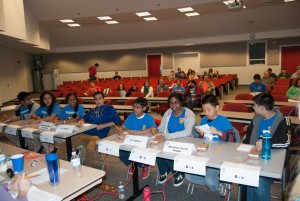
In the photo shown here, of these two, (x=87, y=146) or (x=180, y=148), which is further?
(x=87, y=146)

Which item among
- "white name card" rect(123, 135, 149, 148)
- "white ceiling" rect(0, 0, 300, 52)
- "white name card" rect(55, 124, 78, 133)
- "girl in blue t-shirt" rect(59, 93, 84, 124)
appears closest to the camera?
"white name card" rect(123, 135, 149, 148)

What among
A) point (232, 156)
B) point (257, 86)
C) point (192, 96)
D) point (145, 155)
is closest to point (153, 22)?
point (192, 96)

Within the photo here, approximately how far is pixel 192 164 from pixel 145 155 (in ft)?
1.61

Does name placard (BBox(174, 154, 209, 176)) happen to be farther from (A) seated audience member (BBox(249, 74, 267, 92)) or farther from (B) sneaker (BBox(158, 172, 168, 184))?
(A) seated audience member (BBox(249, 74, 267, 92))

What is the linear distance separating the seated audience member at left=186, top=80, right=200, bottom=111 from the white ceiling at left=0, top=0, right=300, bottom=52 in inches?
113

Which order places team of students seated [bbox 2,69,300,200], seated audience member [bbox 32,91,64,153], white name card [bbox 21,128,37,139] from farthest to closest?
seated audience member [bbox 32,91,64,153]
white name card [bbox 21,128,37,139]
team of students seated [bbox 2,69,300,200]

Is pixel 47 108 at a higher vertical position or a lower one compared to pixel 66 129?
higher

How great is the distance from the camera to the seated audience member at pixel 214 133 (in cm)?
243

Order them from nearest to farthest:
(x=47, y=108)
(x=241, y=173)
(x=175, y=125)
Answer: (x=241, y=173) → (x=175, y=125) → (x=47, y=108)

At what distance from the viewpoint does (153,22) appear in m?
12.4

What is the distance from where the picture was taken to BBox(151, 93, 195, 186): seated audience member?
290 centimetres

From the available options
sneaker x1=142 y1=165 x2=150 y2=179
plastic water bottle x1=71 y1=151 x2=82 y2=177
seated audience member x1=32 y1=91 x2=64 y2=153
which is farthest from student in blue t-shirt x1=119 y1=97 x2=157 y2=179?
seated audience member x1=32 y1=91 x2=64 y2=153

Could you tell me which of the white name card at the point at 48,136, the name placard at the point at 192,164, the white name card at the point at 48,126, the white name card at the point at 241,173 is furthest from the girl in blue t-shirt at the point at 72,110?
the white name card at the point at 241,173

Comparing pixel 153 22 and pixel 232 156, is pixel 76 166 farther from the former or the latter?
pixel 153 22
